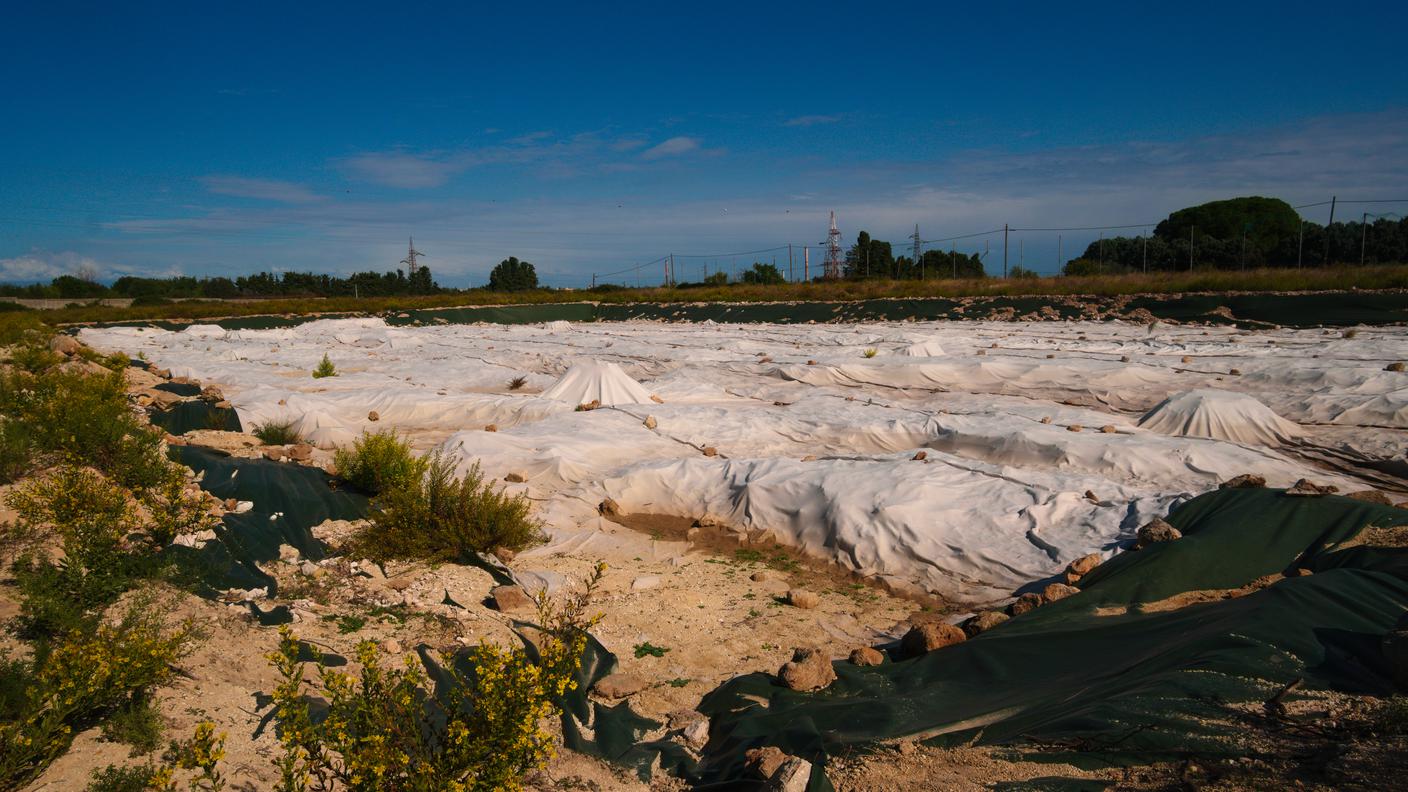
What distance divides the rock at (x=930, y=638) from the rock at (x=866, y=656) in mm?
184

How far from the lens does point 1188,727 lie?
264 centimetres

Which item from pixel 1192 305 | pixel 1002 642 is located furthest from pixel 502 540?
pixel 1192 305

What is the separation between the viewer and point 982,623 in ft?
14.3

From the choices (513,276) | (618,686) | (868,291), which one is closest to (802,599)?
(618,686)

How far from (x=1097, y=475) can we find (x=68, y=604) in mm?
7387

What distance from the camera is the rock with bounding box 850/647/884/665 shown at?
13.6 ft

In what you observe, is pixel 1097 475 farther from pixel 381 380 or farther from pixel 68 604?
pixel 381 380

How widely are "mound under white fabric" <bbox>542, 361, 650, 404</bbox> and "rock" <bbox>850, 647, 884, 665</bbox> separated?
6203 mm

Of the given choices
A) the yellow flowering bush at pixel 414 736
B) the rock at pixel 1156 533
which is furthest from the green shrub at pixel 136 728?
the rock at pixel 1156 533

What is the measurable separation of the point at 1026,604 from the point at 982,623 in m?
0.40

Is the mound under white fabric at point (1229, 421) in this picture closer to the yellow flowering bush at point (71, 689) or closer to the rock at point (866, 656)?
the rock at point (866, 656)

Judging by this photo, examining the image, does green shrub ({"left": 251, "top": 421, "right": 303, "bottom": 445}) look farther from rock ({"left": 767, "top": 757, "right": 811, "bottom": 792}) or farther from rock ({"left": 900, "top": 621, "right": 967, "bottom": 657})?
rock ({"left": 767, "top": 757, "right": 811, "bottom": 792})

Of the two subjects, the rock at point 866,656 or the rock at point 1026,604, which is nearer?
the rock at point 866,656

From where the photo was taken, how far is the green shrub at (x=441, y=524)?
5602 millimetres
